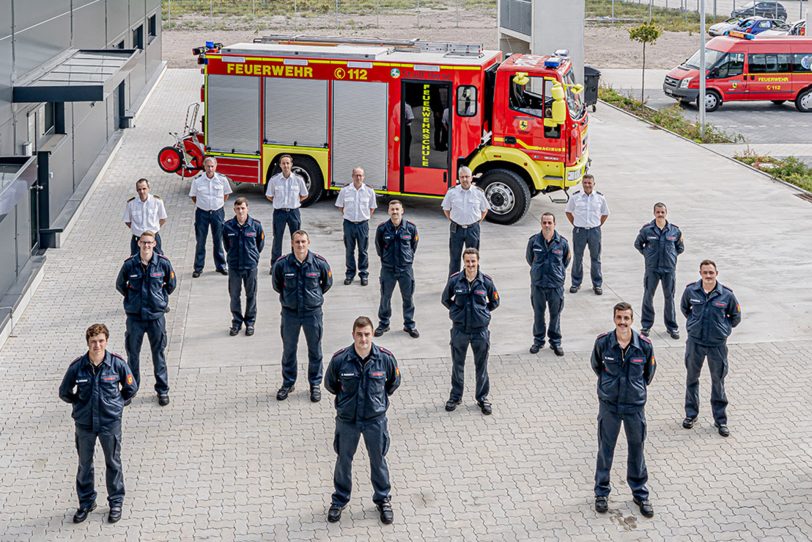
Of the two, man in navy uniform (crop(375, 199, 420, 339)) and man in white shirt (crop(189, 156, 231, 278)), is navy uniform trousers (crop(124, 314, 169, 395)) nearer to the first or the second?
man in navy uniform (crop(375, 199, 420, 339))

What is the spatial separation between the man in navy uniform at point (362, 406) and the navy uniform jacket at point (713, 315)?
3.17 metres

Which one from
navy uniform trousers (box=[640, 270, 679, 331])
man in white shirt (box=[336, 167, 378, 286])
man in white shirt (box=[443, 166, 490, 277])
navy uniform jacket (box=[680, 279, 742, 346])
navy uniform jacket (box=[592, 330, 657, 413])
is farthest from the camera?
man in white shirt (box=[336, 167, 378, 286])

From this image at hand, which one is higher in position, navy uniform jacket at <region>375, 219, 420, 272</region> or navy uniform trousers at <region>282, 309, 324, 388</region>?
navy uniform jacket at <region>375, 219, 420, 272</region>

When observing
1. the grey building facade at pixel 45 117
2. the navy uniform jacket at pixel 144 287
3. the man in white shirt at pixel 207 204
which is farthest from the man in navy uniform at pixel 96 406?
the man in white shirt at pixel 207 204

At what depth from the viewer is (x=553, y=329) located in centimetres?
1350

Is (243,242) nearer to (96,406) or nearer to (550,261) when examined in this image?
(550,261)

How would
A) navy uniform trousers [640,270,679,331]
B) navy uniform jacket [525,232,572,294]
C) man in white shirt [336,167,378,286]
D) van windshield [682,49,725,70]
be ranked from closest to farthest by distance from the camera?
navy uniform jacket [525,232,572,294], navy uniform trousers [640,270,679,331], man in white shirt [336,167,378,286], van windshield [682,49,725,70]

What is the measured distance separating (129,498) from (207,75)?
12.1 metres

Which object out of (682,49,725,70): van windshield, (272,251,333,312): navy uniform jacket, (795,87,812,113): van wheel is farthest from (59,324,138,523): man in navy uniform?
(795,87,812,113): van wheel

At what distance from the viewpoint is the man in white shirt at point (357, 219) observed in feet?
52.4

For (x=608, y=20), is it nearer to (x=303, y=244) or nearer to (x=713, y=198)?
(x=713, y=198)

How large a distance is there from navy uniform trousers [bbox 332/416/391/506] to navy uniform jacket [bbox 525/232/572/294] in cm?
433

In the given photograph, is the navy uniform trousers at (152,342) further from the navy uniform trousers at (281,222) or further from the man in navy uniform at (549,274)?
the navy uniform trousers at (281,222)

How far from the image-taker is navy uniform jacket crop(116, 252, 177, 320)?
11.6 m
